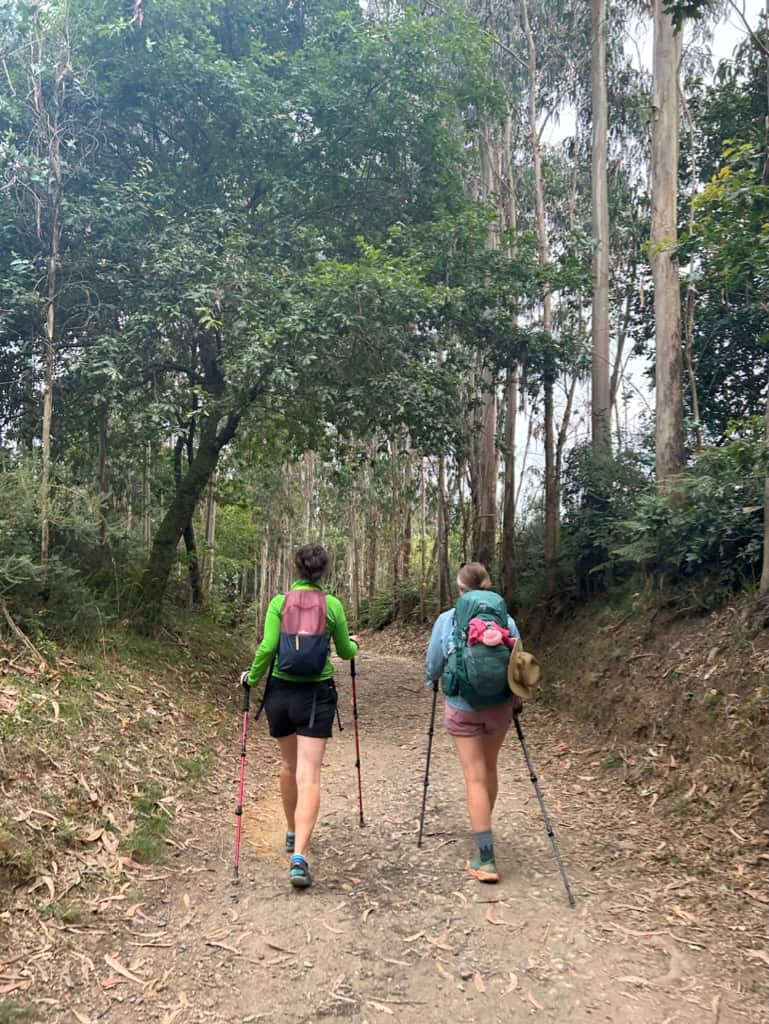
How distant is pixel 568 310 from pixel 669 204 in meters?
7.94

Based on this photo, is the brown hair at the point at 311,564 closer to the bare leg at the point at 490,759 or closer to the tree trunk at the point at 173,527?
the bare leg at the point at 490,759

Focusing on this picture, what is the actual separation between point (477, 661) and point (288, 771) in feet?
4.59

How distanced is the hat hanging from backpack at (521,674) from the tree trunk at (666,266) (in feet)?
17.9

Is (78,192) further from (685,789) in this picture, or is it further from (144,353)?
(685,789)

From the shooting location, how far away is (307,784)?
4168 mm

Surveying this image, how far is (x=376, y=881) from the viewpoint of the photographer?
417 centimetres

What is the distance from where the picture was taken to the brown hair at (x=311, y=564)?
439 cm

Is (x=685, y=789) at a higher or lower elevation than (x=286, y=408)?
lower

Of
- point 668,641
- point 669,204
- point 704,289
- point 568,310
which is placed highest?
point 568,310

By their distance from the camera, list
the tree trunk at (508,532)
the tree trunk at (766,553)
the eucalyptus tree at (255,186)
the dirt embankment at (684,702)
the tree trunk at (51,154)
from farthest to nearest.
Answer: the tree trunk at (508,532), the eucalyptus tree at (255,186), the tree trunk at (51,154), the tree trunk at (766,553), the dirt embankment at (684,702)

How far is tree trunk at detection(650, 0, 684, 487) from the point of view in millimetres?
9000

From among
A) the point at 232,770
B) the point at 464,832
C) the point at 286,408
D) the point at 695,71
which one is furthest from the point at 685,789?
the point at 695,71

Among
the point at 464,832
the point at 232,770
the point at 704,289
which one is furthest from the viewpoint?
the point at 704,289

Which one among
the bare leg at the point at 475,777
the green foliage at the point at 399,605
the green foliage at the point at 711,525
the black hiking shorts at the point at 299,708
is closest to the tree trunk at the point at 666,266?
the green foliage at the point at 711,525
